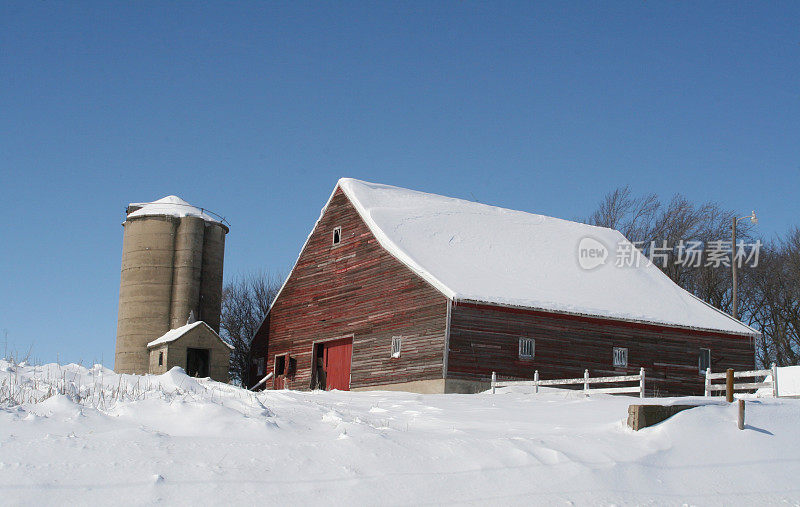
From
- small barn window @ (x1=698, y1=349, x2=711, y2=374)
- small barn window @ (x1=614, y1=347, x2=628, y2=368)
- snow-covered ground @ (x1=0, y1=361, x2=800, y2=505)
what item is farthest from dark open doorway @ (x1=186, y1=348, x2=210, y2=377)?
small barn window @ (x1=698, y1=349, x2=711, y2=374)

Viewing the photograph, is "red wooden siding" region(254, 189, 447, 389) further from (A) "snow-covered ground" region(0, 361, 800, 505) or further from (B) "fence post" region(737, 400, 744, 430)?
(B) "fence post" region(737, 400, 744, 430)

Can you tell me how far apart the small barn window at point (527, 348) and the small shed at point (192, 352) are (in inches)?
442

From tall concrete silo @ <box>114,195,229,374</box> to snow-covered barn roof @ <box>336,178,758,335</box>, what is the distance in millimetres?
6553

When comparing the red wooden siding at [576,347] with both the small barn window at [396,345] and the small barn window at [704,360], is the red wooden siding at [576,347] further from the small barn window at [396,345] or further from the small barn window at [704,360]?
the small barn window at [396,345]

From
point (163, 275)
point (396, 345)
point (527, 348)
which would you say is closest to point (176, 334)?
point (163, 275)

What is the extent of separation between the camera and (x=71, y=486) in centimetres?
864

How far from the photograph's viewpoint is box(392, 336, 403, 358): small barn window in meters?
26.1

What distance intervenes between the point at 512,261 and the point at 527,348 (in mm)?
4474

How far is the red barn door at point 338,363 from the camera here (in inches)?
1117

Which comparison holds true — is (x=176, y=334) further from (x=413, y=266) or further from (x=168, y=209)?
(x=413, y=266)

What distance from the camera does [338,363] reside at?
29.0 m

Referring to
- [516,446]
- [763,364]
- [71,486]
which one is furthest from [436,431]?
[763,364]

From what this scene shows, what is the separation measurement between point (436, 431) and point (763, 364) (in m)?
42.9

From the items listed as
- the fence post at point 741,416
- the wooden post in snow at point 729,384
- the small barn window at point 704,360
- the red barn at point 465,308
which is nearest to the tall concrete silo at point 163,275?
the red barn at point 465,308
